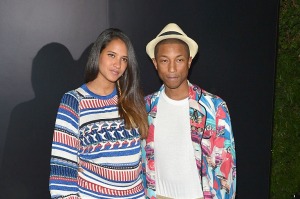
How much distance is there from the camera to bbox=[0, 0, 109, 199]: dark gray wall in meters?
2.88

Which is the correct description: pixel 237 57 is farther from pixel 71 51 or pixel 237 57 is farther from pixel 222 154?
pixel 71 51

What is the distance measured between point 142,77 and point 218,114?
98cm

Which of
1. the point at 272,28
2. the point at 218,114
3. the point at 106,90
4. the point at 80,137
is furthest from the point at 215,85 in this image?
the point at 80,137

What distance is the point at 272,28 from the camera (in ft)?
11.6

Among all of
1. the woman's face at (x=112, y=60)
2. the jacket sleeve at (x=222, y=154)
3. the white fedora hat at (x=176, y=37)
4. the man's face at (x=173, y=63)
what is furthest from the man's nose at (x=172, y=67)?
the jacket sleeve at (x=222, y=154)

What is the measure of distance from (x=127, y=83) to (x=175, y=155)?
567 mm

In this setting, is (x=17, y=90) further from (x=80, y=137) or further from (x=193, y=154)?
(x=193, y=154)

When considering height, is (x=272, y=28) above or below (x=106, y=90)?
above

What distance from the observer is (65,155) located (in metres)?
2.01

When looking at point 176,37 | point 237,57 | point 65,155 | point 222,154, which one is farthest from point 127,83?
point 237,57

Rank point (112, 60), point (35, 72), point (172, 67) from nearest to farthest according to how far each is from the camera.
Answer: point (112, 60)
point (172, 67)
point (35, 72)

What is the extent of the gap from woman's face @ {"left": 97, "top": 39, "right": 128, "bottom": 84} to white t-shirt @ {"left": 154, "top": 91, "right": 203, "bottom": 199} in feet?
1.60

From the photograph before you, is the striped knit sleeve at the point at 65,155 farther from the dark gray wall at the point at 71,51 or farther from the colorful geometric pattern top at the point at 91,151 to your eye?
the dark gray wall at the point at 71,51

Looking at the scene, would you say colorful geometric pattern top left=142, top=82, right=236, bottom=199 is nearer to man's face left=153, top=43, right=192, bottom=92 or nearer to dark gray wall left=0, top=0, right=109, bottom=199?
man's face left=153, top=43, right=192, bottom=92
